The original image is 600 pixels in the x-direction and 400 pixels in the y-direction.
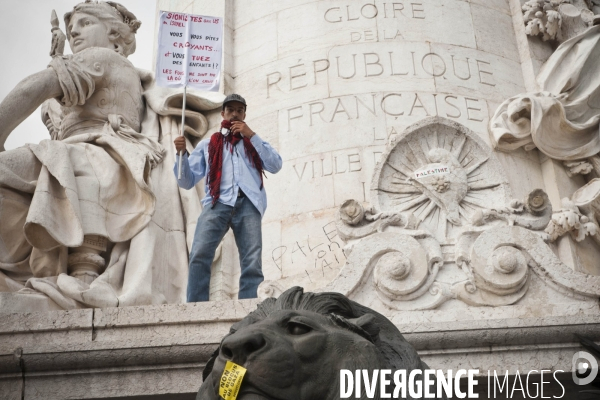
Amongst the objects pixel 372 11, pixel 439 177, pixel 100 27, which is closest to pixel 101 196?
pixel 100 27

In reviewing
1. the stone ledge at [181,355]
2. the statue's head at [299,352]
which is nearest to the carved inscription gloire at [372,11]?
the stone ledge at [181,355]

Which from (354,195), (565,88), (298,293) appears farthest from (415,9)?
(298,293)

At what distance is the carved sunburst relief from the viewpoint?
9.19m

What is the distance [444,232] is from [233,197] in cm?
174

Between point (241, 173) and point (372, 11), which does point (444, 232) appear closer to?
point (241, 173)

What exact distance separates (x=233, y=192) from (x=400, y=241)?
1.37m

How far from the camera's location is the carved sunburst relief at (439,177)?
9188 mm

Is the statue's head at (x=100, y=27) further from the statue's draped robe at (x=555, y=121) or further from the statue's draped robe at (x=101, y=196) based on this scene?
the statue's draped robe at (x=555, y=121)

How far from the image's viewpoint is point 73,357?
7332 millimetres

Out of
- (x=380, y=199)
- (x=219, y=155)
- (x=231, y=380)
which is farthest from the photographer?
(x=380, y=199)

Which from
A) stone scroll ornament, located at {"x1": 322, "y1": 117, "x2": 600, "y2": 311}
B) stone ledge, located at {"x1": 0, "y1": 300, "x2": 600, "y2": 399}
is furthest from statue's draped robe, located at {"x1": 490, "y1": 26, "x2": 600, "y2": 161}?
stone ledge, located at {"x1": 0, "y1": 300, "x2": 600, "y2": 399}

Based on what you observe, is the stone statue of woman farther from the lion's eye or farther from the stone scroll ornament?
the lion's eye

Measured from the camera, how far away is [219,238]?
868 centimetres

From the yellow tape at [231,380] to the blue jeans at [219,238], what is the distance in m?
4.16
